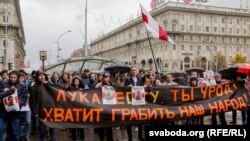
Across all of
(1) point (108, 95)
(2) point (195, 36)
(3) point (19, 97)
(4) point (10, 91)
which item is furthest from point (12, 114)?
(2) point (195, 36)

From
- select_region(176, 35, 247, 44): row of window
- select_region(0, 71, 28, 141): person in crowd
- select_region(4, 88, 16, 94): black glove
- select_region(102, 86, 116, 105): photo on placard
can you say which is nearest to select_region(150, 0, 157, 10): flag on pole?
select_region(176, 35, 247, 44): row of window

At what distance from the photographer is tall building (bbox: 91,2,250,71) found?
3573 inches

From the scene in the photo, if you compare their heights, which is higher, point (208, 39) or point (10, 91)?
point (208, 39)

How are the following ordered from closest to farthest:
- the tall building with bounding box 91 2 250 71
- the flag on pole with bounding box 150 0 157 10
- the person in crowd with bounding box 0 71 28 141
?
1. the person in crowd with bounding box 0 71 28 141
2. the tall building with bounding box 91 2 250 71
3. the flag on pole with bounding box 150 0 157 10

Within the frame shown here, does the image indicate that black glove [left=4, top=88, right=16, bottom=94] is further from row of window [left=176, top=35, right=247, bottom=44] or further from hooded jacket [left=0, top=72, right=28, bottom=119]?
row of window [left=176, top=35, right=247, bottom=44]

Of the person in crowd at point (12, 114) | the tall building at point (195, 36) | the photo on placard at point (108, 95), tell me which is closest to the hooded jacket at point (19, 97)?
the person in crowd at point (12, 114)

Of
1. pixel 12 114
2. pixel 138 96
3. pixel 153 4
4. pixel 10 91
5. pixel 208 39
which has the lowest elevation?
pixel 12 114

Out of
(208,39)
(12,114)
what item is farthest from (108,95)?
(208,39)

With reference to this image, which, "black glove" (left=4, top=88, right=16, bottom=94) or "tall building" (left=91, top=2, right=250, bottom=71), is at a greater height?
"tall building" (left=91, top=2, right=250, bottom=71)

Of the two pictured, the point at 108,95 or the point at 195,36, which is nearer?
the point at 108,95

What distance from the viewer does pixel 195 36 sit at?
9394 cm

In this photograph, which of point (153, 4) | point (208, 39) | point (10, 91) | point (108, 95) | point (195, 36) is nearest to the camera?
point (10, 91)

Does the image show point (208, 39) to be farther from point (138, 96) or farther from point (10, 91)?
point (10, 91)

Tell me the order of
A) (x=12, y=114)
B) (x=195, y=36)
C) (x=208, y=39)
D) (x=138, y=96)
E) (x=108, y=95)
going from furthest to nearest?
(x=208, y=39) → (x=195, y=36) → (x=138, y=96) → (x=108, y=95) → (x=12, y=114)
